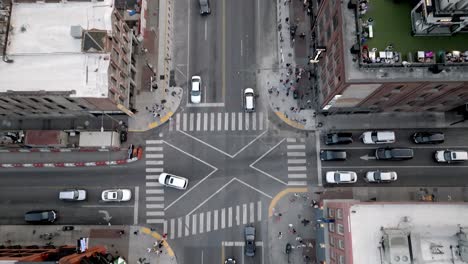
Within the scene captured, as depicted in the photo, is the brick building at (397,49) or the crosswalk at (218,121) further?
the crosswalk at (218,121)

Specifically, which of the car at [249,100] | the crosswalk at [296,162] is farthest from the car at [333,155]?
the car at [249,100]

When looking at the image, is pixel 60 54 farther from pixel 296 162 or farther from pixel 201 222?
pixel 296 162

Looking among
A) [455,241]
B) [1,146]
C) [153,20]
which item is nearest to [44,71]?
[1,146]

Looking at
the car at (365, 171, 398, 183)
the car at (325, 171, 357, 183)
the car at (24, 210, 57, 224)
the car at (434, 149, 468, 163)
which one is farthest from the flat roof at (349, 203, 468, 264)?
the car at (24, 210, 57, 224)

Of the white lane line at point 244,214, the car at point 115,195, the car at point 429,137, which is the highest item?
the car at point 429,137

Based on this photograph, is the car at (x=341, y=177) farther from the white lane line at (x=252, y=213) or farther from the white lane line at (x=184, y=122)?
the white lane line at (x=184, y=122)

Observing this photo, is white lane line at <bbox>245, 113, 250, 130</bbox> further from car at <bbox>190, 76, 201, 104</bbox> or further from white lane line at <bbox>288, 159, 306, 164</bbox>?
white lane line at <bbox>288, 159, 306, 164</bbox>
